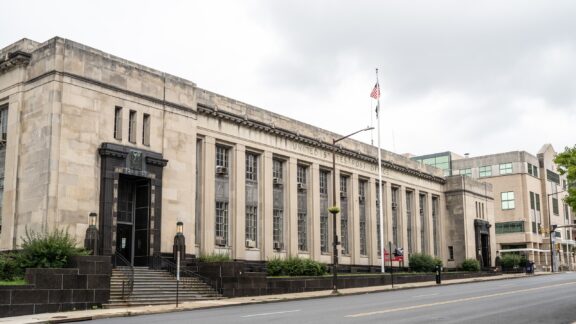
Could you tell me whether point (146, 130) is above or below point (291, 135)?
below

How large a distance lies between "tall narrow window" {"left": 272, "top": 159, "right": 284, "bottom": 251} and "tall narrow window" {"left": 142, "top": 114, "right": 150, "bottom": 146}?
12683 millimetres

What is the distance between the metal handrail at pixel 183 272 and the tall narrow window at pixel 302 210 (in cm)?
1502

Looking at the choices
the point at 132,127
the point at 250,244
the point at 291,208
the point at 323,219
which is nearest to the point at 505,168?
the point at 323,219

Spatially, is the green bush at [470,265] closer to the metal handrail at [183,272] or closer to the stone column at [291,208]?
the stone column at [291,208]

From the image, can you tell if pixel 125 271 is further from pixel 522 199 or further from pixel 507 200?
pixel 507 200

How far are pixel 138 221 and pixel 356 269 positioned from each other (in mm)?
23098

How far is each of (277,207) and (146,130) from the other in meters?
13.5

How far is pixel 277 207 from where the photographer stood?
150 feet

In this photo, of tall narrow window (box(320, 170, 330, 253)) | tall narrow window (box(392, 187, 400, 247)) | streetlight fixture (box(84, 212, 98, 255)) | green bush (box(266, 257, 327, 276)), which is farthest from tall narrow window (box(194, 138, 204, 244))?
tall narrow window (box(392, 187, 400, 247))

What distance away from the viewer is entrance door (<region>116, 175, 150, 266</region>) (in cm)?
3391

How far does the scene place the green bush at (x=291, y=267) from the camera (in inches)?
1586

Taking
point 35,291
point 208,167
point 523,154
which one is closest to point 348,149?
point 208,167

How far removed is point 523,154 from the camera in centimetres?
9419

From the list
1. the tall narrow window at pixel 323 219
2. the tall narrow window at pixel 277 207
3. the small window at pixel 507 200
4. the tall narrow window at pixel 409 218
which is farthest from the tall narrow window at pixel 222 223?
the small window at pixel 507 200
